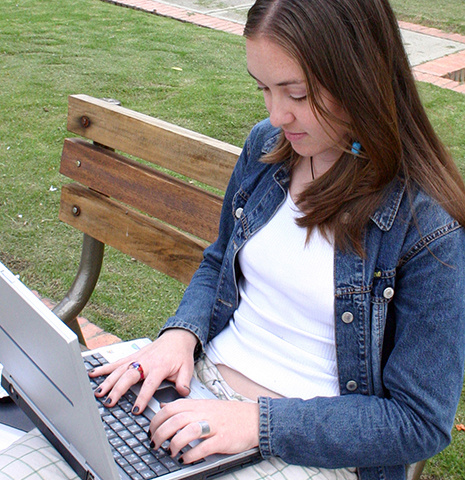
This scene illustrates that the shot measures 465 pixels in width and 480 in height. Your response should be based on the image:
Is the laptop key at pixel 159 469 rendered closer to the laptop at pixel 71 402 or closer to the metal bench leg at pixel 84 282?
the laptop at pixel 71 402

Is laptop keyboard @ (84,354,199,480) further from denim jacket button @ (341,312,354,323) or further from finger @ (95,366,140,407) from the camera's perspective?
denim jacket button @ (341,312,354,323)

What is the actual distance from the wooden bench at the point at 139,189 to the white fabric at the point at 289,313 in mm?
477

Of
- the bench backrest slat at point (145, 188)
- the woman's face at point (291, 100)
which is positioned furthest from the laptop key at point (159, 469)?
the bench backrest slat at point (145, 188)

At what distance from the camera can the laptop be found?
1.16 m

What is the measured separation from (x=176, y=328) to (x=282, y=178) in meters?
0.47

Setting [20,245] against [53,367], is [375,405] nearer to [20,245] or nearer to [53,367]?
[53,367]

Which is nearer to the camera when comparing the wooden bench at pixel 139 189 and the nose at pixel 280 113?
the nose at pixel 280 113

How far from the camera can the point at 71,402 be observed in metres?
1.24

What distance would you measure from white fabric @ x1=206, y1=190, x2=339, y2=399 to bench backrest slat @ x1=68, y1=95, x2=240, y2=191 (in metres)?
0.46

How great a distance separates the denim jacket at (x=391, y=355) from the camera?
1429 mm

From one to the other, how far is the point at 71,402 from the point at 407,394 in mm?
677

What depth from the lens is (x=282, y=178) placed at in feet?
5.87

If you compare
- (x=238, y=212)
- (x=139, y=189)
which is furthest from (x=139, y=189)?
(x=238, y=212)

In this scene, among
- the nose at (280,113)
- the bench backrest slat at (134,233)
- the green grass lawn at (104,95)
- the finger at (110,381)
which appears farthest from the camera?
the green grass lawn at (104,95)
